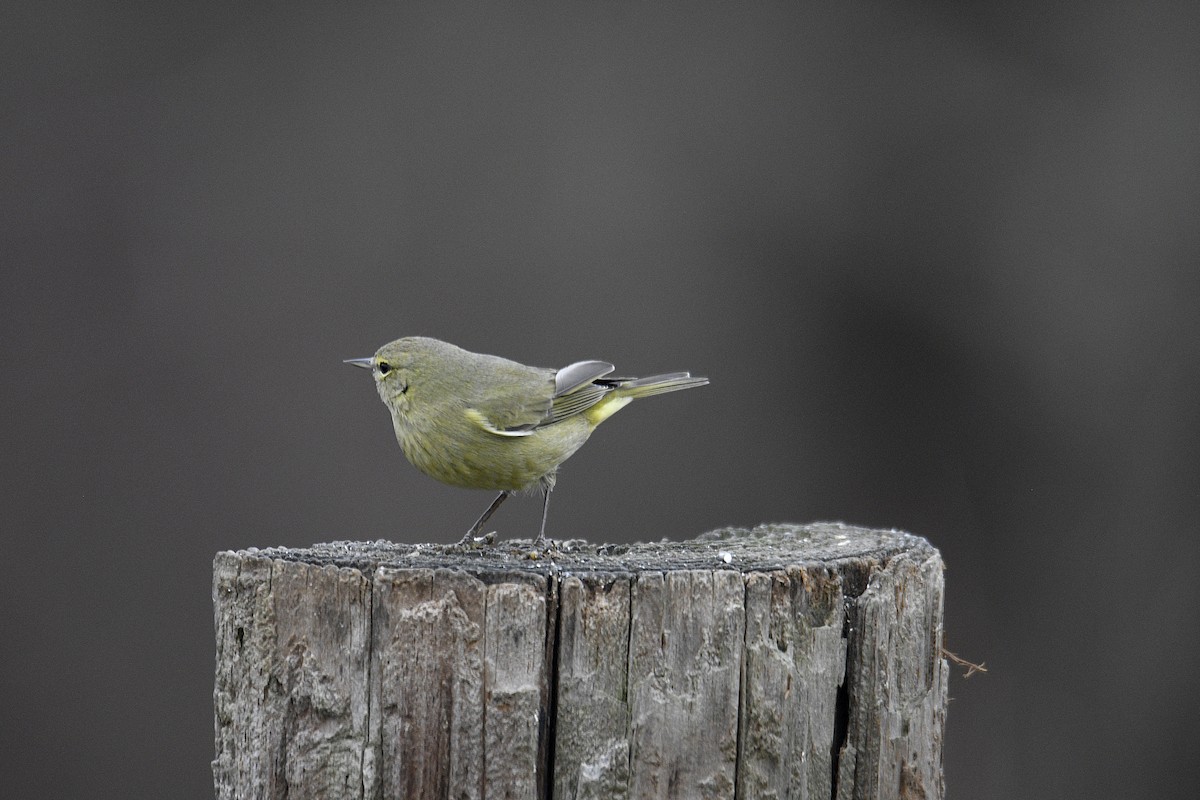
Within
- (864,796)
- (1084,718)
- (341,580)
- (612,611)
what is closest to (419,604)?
(341,580)

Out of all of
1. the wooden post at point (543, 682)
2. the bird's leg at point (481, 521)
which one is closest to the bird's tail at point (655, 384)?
the bird's leg at point (481, 521)

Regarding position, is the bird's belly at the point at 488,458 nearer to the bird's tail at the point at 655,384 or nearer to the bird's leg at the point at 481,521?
the bird's leg at the point at 481,521

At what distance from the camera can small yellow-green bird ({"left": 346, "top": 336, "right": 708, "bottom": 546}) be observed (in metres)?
4.59

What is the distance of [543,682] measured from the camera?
285cm

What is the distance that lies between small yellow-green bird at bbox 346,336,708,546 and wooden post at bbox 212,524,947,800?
5.00 ft

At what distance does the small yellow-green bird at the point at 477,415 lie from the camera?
4590mm

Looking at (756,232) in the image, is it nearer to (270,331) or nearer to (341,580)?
(270,331)

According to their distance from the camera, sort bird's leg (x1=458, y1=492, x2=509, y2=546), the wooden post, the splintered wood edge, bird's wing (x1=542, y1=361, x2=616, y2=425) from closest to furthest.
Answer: the wooden post < the splintered wood edge < bird's leg (x1=458, y1=492, x2=509, y2=546) < bird's wing (x1=542, y1=361, x2=616, y2=425)

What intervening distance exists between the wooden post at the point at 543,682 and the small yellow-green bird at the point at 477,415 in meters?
1.52

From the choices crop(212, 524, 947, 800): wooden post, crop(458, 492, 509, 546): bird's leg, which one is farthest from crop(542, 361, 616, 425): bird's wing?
crop(212, 524, 947, 800): wooden post

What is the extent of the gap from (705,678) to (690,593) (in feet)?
0.63

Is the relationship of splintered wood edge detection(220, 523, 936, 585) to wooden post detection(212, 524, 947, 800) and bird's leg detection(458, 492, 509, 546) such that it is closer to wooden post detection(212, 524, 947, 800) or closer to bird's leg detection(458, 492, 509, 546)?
wooden post detection(212, 524, 947, 800)

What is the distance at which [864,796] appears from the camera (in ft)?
9.97

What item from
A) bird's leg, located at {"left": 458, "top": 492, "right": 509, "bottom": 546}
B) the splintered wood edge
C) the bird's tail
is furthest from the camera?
the bird's tail
